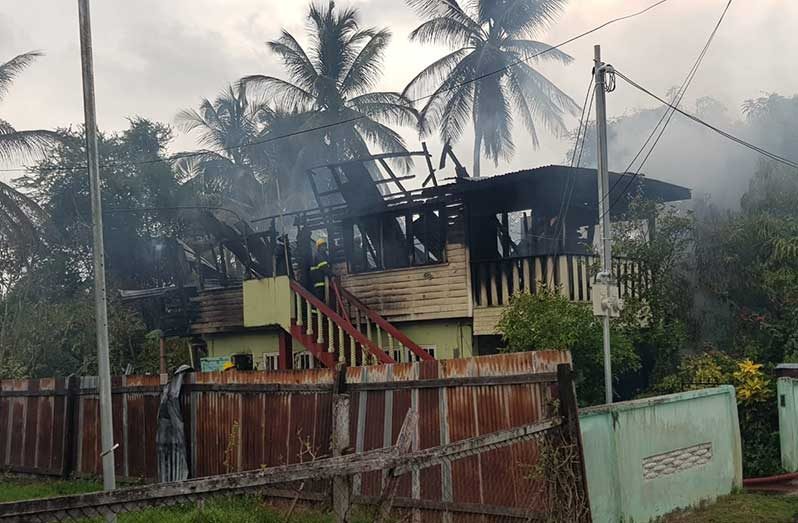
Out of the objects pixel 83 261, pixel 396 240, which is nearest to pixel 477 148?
pixel 396 240

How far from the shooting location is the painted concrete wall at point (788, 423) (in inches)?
458

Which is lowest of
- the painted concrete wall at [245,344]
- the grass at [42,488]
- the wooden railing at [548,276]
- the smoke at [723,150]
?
the grass at [42,488]

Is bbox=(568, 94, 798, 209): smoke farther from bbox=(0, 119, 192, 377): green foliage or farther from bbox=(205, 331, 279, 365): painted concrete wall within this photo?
bbox=(0, 119, 192, 377): green foliage

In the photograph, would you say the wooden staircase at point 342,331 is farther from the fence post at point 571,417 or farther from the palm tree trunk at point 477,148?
the palm tree trunk at point 477,148

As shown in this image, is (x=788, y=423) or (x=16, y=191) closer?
(x=788, y=423)

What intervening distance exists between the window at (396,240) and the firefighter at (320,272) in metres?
0.54

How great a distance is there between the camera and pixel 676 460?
30.0 ft

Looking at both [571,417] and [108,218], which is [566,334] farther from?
[108,218]

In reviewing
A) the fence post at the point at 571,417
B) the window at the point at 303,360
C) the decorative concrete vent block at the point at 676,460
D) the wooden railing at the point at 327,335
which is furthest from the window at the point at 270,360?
the fence post at the point at 571,417

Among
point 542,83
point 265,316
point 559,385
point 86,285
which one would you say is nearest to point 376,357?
point 265,316

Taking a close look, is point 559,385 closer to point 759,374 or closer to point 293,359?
point 759,374

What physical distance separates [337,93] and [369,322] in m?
17.1

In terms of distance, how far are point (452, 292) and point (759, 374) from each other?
575cm

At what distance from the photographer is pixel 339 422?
8531mm
